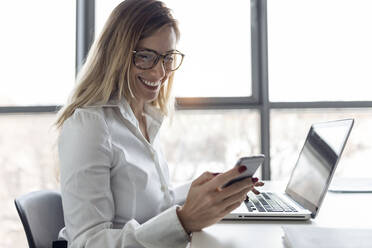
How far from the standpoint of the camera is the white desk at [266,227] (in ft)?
2.52

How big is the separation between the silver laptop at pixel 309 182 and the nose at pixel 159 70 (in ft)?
1.65

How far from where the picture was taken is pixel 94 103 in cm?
113

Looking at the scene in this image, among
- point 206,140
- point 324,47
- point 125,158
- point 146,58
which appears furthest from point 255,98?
point 125,158

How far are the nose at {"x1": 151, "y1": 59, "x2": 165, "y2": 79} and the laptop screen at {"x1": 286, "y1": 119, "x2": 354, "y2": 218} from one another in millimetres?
566

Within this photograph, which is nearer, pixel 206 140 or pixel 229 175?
pixel 229 175

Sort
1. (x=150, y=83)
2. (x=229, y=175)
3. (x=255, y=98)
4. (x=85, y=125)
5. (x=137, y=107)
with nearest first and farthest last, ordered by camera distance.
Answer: (x=229, y=175), (x=85, y=125), (x=150, y=83), (x=137, y=107), (x=255, y=98)

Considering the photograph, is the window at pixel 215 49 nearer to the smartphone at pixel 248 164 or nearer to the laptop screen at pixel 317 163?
the laptop screen at pixel 317 163

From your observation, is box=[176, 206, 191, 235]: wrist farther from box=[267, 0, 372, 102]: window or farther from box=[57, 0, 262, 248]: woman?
box=[267, 0, 372, 102]: window

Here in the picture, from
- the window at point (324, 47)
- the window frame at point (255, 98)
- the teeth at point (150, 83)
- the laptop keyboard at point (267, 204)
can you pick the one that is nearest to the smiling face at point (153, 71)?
the teeth at point (150, 83)

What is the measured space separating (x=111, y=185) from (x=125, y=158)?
3.3 inches

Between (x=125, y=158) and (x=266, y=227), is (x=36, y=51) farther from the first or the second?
(x=266, y=227)

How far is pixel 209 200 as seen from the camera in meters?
0.82

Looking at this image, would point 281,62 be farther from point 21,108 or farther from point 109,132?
point 21,108

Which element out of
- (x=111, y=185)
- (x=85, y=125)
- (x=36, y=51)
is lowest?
(x=111, y=185)
